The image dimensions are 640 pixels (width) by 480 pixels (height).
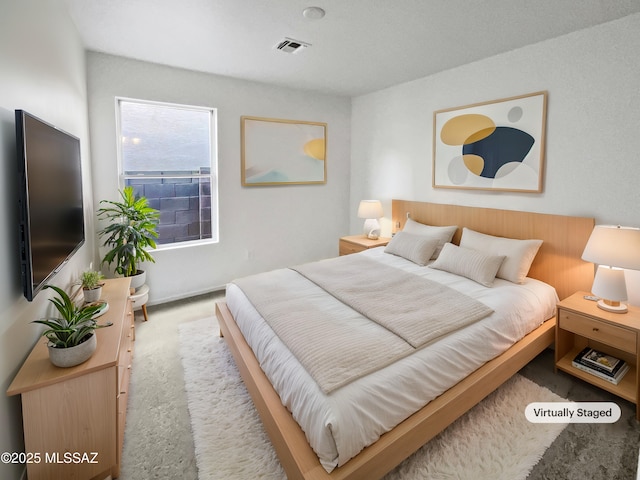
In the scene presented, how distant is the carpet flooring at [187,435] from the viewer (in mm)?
1678

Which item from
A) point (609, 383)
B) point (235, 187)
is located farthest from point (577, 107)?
point (235, 187)

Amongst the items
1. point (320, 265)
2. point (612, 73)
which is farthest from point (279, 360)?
point (612, 73)

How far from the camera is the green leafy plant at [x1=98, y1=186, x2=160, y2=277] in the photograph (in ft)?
10.00

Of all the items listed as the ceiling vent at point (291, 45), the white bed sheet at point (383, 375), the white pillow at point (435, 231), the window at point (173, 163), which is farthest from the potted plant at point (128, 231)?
the white pillow at point (435, 231)

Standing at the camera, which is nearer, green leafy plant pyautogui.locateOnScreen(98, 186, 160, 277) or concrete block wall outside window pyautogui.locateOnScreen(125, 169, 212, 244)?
green leafy plant pyautogui.locateOnScreen(98, 186, 160, 277)

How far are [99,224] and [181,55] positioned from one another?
5.98 feet

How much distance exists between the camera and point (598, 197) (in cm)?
253

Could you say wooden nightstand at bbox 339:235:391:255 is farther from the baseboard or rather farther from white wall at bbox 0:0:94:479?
white wall at bbox 0:0:94:479

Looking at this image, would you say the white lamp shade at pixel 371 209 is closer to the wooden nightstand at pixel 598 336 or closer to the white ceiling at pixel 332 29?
the white ceiling at pixel 332 29

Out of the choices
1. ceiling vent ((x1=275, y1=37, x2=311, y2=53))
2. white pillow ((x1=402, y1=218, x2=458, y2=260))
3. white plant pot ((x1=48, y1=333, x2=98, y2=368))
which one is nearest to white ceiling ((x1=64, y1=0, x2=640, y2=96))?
ceiling vent ((x1=275, y1=37, x2=311, y2=53))

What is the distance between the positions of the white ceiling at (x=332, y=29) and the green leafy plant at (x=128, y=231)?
55.1 inches

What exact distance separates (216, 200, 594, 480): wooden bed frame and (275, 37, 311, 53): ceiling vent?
2.12m

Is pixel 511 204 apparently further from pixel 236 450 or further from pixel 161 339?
pixel 161 339

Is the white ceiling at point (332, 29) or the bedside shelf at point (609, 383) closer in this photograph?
the bedside shelf at point (609, 383)
